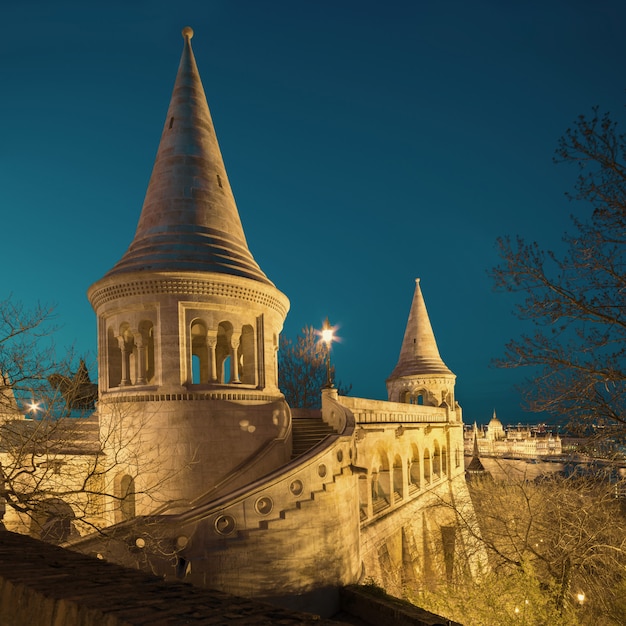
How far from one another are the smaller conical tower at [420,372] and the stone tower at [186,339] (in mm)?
16620

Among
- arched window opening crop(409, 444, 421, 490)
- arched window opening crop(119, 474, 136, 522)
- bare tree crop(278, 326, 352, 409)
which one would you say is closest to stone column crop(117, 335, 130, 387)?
arched window opening crop(119, 474, 136, 522)

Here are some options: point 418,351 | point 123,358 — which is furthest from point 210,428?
point 418,351

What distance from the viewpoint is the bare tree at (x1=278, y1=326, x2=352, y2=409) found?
3088 cm

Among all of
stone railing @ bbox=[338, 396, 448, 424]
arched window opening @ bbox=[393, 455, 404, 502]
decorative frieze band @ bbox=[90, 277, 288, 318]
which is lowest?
arched window opening @ bbox=[393, 455, 404, 502]

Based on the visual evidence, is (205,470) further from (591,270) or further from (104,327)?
(591,270)

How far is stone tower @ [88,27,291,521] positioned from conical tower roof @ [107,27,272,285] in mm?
34

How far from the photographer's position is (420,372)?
95.0 ft

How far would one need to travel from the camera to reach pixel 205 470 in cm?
1157

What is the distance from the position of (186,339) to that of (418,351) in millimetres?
19832

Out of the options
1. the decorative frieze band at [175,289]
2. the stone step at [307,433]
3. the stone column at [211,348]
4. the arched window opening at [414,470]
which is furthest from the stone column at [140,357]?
the arched window opening at [414,470]

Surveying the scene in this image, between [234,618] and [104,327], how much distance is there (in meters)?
11.6

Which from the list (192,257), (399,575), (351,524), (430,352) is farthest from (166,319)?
(430,352)

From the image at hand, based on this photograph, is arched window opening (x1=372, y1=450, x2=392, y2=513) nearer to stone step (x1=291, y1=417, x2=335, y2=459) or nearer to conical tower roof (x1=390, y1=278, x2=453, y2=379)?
stone step (x1=291, y1=417, x2=335, y2=459)

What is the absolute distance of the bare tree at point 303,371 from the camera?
101 feet
